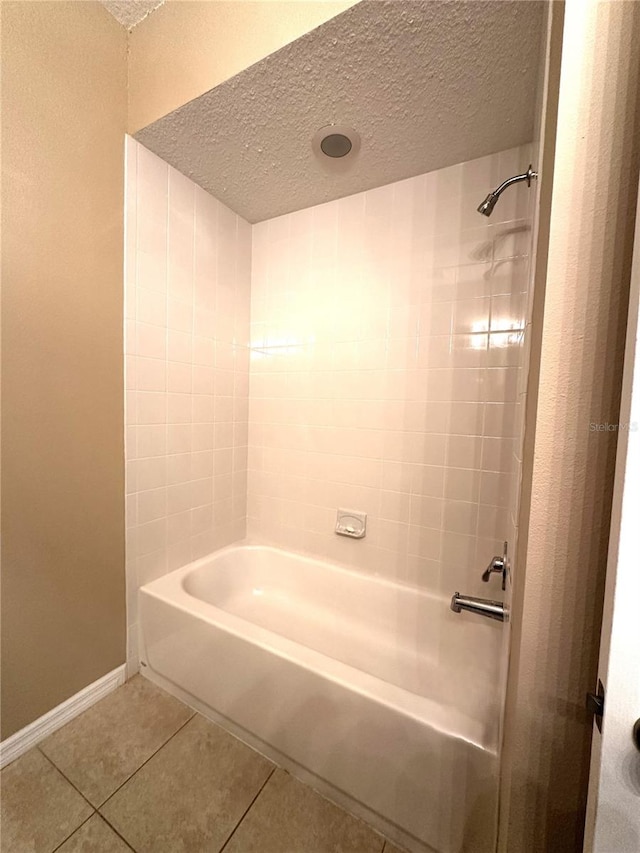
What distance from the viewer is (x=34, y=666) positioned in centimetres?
105

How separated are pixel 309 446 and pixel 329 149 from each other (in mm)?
1285

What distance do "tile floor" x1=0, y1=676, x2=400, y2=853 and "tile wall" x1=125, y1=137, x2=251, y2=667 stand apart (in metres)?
0.35

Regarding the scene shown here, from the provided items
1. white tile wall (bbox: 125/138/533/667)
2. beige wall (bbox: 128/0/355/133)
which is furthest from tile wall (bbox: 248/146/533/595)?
beige wall (bbox: 128/0/355/133)

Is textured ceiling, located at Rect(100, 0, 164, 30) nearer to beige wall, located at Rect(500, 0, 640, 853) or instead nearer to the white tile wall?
the white tile wall

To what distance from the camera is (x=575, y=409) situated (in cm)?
42

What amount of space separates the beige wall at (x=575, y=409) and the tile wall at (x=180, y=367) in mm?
1386

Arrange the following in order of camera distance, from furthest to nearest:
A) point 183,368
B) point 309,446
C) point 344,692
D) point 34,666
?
point 309,446 → point 183,368 → point 34,666 → point 344,692

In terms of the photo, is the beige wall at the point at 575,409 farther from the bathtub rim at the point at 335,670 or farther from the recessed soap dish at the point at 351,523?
the recessed soap dish at the point at 351,523


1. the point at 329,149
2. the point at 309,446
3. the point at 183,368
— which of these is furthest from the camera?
the point at 309,446

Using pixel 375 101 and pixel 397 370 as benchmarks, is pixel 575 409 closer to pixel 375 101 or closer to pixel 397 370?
pixel 397 370

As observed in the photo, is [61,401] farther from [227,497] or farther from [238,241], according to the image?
[238,241]

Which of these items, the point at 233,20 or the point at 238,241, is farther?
the point at 238,241

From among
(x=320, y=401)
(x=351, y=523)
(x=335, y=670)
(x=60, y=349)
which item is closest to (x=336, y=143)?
(x=320, y=401)

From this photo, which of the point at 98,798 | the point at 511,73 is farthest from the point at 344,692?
the point at 511,73
